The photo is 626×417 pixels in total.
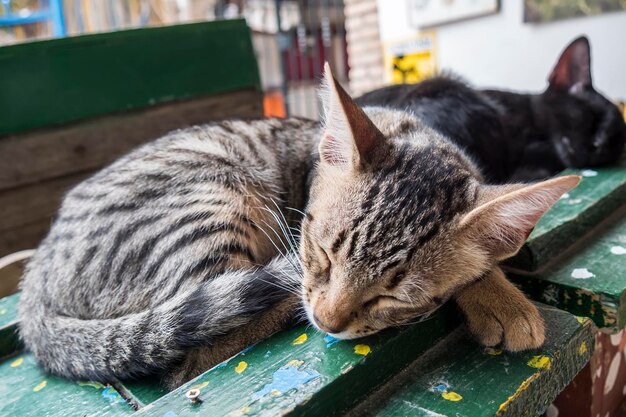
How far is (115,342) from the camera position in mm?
1167

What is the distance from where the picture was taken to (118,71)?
235 cm

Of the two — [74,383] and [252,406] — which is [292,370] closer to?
[252,406]

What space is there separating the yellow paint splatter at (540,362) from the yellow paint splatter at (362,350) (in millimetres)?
340

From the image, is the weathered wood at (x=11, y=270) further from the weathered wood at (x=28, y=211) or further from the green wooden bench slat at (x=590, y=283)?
the green wooden bench slat at (x=590, y=283)

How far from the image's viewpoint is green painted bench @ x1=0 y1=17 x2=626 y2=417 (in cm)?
94

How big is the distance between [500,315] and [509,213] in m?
0.25

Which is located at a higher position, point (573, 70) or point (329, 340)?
point (573, 70)

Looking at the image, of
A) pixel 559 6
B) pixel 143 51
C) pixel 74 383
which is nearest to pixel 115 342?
pixel 74 383

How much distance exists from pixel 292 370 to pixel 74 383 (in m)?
0.61

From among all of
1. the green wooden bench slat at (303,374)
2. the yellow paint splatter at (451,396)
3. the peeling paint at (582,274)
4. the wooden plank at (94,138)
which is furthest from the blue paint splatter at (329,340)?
the wooden plank at (94,138)

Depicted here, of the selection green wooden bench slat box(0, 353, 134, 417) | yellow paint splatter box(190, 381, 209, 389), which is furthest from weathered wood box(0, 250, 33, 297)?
yellow paint splatter box(190, 381, 209, 389)

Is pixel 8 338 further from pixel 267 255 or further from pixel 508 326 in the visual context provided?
pixel 508 326

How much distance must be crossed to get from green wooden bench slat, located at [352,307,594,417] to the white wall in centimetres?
239

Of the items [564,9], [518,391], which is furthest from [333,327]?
[564,9]
